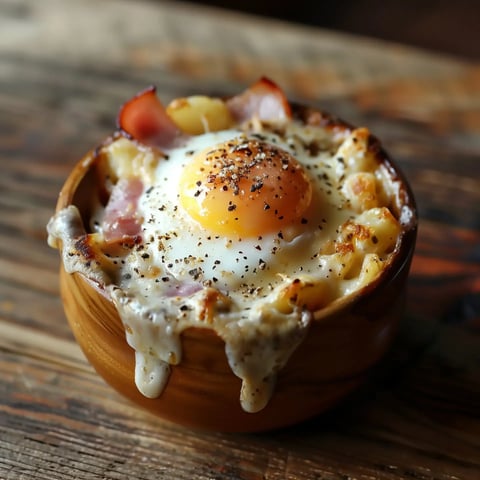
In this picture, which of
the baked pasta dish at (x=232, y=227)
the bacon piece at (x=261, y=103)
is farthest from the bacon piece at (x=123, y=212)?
the bacon piece at (x=261, y=103)

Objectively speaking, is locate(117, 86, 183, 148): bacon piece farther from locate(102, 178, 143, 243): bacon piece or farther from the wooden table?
the wooden table

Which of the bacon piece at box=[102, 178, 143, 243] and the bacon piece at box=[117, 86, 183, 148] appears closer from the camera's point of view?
the bacon piece at box=[102, 178, 143, 243]

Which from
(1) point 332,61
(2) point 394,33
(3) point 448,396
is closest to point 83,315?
(3) point 448,396

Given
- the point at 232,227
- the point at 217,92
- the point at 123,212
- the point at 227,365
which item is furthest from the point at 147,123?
the point at 217,92

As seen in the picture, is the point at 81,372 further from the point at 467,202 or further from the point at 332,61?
the point at 332,61

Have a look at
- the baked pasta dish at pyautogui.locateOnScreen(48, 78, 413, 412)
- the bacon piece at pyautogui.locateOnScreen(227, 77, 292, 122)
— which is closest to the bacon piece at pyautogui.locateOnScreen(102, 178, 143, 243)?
the baked pasta dish at pyautogui.locateOnScreen(48, 78, 413, 412)

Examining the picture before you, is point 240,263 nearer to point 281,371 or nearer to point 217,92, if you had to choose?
point 281,371

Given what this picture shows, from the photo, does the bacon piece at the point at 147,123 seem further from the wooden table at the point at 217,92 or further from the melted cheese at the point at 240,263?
the wooden table at the point at 217,92
